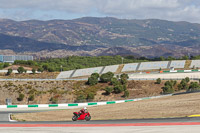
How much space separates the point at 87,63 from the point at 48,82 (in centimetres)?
9199

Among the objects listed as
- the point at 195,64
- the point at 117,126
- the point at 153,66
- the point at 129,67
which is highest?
the point at 195,64

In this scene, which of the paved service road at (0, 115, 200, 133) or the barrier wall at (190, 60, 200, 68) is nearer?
A: the paved service road at (0, 115, 200, 133)

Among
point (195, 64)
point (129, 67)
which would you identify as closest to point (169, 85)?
point (129, 67)

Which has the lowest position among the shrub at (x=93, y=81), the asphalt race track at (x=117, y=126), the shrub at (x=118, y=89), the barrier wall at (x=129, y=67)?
the shrub at (x=118, y=89)

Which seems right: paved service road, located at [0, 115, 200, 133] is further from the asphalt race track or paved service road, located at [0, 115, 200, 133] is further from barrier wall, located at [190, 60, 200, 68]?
barrier wall, located at [190, 60, 200, 68]

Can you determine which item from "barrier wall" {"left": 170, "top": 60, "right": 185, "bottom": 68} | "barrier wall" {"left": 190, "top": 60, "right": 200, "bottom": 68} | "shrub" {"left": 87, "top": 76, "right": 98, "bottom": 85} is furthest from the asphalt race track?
"barrier wall" {"left": 190, "top": 60, "right": 200, "bottom": 68}

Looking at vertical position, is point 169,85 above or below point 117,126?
below

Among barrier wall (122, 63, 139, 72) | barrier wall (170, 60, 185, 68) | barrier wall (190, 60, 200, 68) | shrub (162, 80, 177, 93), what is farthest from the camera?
barrier wall (122, 63, 139, 72)

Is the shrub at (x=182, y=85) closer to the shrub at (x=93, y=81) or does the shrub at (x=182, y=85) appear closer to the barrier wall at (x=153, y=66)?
the shrub at (x=93, y=81)
